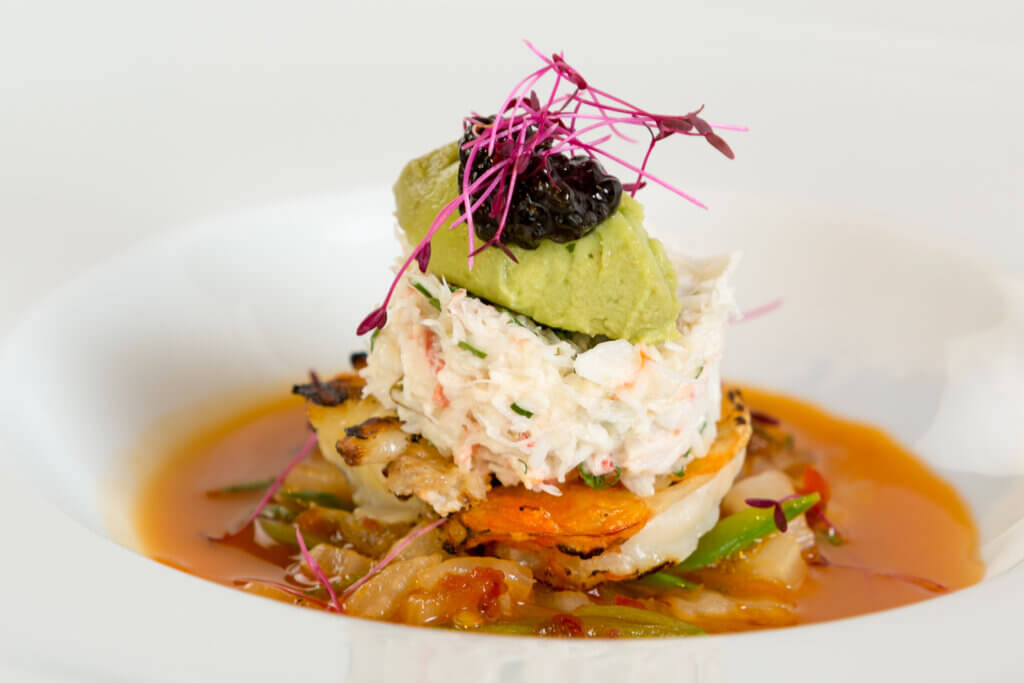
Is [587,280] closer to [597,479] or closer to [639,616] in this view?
[597,479]

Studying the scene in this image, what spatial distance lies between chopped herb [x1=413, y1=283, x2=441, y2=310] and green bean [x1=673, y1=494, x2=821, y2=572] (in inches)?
40.0

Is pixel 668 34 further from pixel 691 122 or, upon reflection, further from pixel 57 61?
pixel 57 61

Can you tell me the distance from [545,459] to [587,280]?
17.6 inches

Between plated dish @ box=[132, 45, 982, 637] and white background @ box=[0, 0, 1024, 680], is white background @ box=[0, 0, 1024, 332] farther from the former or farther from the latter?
plated dish @ box=[132, 45, 982, 637]

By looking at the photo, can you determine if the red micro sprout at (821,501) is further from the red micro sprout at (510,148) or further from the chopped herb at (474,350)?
the chopped herb at (474,350)

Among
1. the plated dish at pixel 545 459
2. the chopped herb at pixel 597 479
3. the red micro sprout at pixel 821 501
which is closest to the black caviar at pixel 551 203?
the plated dish at pixel 545 459

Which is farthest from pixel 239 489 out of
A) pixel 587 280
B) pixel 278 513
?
pixel 587 280

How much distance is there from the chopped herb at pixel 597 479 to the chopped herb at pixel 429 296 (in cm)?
54

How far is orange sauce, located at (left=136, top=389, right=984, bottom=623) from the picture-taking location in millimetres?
2971

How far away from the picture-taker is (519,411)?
8.09ft

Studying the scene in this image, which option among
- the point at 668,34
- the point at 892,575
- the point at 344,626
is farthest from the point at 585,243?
the point at 668,34

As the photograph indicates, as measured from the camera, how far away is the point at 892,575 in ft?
9.90

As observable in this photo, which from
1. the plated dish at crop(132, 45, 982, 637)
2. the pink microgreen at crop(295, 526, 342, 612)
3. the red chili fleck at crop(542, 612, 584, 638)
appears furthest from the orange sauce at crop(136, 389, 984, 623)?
the red chili fleck at crop(542, 612, 584, 638)

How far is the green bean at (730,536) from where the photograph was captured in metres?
2.95
